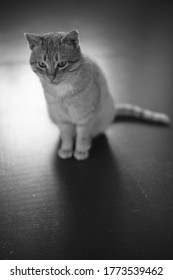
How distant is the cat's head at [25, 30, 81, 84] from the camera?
1.23 meters

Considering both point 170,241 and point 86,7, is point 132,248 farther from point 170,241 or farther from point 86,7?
point 86,7

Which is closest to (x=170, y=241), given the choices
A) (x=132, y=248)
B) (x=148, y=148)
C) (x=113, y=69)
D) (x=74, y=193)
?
(x=132, y=248)

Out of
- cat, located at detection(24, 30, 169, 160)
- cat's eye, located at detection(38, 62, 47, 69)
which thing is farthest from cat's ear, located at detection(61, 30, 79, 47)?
cat's eye, located at detection(38, 62, 47, 69)

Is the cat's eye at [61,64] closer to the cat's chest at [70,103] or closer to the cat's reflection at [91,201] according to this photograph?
the cat's chest at [70,103]

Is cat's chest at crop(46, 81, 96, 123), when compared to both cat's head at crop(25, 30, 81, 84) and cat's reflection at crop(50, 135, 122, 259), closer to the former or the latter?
cat's head at crop(25, 30, 81, 84)

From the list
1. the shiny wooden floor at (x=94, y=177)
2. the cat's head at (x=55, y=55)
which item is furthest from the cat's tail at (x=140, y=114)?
the cat's head at (x=55, y=55)

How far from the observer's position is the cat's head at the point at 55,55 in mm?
1226

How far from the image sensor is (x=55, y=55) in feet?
4.01

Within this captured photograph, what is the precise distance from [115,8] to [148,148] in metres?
1.76

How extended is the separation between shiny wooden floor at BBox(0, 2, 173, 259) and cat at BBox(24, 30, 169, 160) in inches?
4.0

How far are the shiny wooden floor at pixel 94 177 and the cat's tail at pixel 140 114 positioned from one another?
1.9 inches

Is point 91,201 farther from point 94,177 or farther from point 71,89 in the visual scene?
point 71,89

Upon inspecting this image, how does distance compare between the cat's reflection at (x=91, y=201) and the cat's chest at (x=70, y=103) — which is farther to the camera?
the cat's chest at (x=70, y=103)

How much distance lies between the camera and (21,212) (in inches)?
50.9
